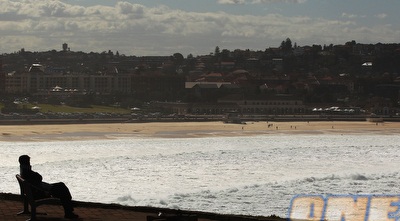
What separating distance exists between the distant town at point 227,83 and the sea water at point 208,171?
130 feet

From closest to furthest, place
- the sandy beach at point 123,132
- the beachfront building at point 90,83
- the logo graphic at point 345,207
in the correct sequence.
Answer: the logo graphic at point 345,207 → the sandy beach at point 123,132 → the beachfront building at point 90,83

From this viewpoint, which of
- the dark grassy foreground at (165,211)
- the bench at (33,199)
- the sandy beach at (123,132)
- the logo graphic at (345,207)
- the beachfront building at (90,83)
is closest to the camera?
the bench at (33,199)

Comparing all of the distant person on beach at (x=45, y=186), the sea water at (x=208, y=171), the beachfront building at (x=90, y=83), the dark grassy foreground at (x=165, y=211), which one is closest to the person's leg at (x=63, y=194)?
the distant person on beach at (x=45, y=186)

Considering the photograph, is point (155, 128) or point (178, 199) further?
point (155, 128)

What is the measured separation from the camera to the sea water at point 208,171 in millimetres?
18531

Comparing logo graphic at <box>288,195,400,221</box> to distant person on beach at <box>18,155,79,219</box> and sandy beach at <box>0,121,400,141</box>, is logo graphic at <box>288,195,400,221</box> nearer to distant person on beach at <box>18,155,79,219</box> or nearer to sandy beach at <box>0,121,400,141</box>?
distant person on beach at <box>18,155,79,219</box>

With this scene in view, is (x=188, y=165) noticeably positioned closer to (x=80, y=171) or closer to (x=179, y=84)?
(x=80, y=171)

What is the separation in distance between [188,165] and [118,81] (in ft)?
304

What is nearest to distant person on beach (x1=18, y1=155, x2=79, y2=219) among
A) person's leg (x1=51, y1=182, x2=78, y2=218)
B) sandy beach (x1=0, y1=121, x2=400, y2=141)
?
person's leg (x1=51, y1=182, x2=78, y2=218)

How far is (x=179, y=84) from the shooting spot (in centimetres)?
11281

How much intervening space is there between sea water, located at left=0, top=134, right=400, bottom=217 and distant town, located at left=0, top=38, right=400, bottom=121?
39.7m

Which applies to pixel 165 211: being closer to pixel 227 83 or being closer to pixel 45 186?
pixel 45 186

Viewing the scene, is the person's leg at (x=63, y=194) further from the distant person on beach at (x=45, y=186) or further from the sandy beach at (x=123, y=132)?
the sandy beach at (x=123, y=132)

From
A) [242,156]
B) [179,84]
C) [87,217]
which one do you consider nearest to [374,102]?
[179,84]
